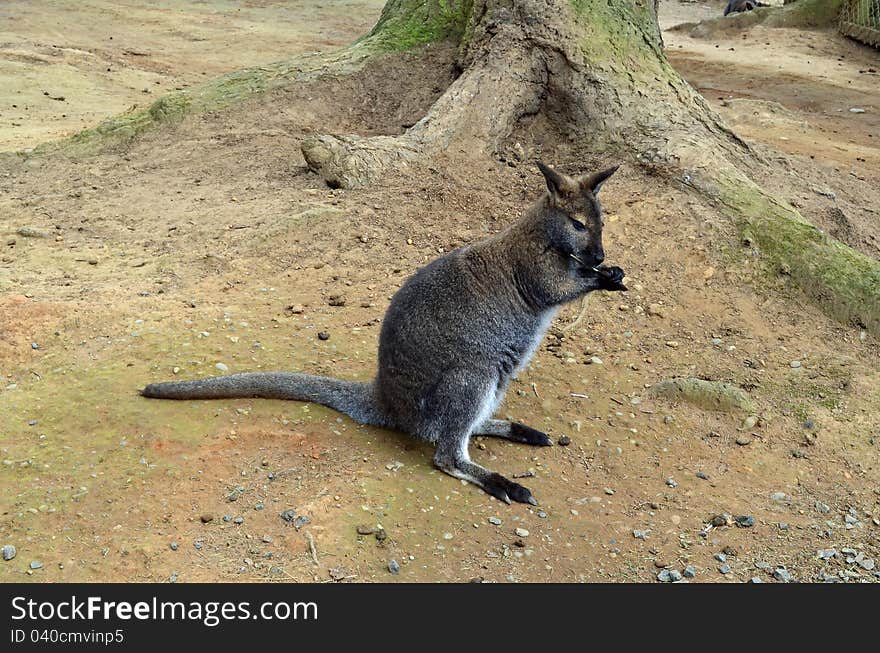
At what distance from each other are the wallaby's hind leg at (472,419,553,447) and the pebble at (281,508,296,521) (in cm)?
119

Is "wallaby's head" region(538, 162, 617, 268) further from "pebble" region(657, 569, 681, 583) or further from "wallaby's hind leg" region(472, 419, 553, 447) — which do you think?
"pebble" region(657, 569, 681, 583)

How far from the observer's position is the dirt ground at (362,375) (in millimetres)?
3846

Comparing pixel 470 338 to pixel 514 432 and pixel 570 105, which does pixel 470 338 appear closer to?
pixel 514 432

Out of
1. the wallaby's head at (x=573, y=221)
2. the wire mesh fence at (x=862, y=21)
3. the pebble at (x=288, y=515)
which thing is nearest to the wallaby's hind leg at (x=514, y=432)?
the wallaby's head at (x=573, y=221)

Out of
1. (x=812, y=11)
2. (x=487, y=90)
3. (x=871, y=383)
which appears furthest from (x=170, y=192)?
(x=812, y=11)

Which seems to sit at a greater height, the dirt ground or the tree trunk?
the tree trunk

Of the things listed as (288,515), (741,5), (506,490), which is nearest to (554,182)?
(506,490)

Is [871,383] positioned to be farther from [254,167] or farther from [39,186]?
[39,186]

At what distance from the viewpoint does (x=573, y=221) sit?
15.4 feet

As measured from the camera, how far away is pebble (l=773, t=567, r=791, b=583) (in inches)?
150

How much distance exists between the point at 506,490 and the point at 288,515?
1027mm

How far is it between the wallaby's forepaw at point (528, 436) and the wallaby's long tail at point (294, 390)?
68 centimetres

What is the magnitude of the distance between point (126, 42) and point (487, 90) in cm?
1064

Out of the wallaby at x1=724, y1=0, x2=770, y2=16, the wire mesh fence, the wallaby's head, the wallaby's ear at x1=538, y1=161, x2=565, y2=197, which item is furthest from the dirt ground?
the wallaby at x1=724, y1=0, x2=770, y2=16
